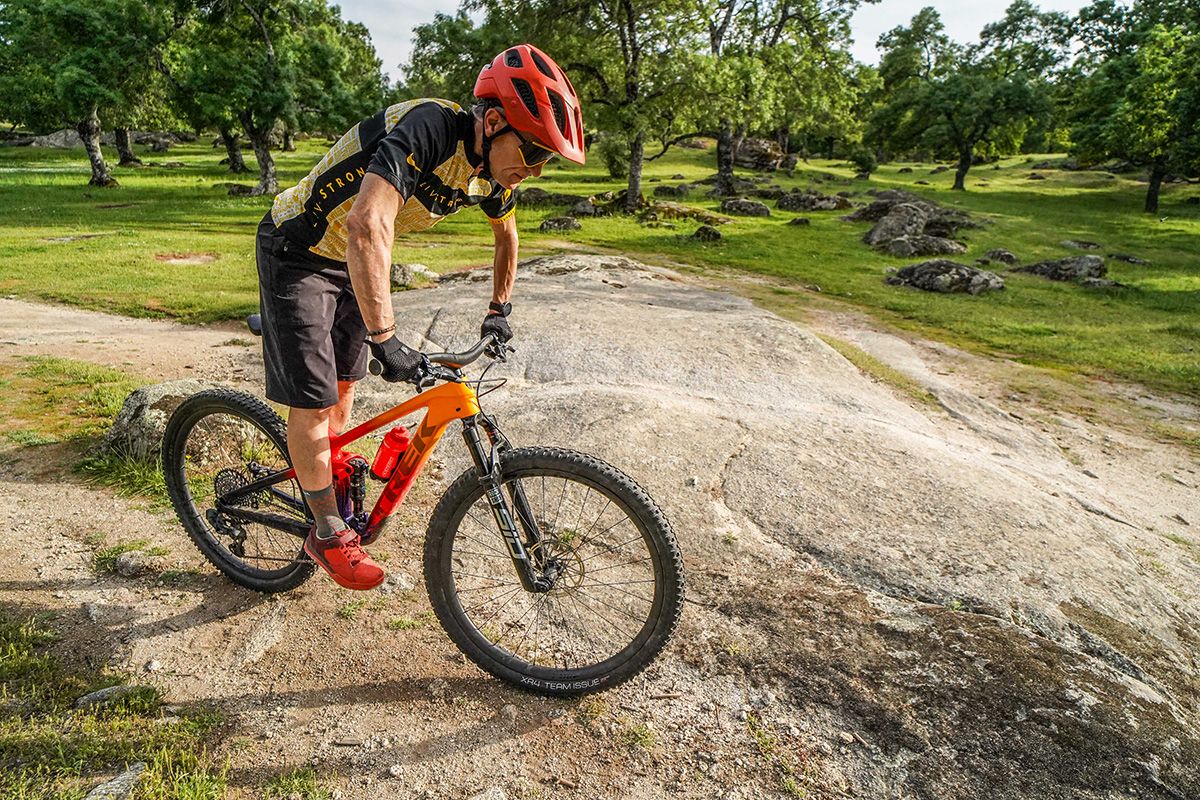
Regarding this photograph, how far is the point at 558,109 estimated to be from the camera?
3.58 metres

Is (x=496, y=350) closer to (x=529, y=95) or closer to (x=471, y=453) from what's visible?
(x=471, y=453)

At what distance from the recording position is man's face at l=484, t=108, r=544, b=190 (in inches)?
138

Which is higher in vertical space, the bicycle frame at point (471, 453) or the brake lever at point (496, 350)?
the brake lever at point (496, 350)

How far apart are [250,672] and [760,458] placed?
15.4 feet

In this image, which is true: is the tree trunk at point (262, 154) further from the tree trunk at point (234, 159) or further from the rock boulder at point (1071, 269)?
the rock boulder at point (1071, 269)

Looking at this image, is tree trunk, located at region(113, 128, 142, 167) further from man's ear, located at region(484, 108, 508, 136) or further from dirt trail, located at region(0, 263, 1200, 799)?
man's ear, located at region(484, 108, 508, 136)

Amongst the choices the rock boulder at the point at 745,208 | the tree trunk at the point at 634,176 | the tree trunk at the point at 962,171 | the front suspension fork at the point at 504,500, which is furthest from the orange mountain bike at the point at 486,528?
the tree trunk at the point at 962,171

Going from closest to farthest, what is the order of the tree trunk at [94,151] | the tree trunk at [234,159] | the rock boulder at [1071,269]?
the rock boulder at [1071,269] < the tree trunk at [94,151] < the tree trunk at [234,159]

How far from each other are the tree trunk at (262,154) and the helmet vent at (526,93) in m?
33.1

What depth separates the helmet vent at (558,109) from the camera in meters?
3.53

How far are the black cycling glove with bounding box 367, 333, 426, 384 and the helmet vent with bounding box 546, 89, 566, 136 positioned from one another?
1.51 m

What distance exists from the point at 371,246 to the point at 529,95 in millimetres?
1195

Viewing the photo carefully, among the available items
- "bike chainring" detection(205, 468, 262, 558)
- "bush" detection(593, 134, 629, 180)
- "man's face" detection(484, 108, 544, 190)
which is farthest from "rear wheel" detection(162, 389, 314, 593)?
"bush" detection(593, 134, 629, 180)

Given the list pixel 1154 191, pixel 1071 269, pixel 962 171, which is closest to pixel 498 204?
pixel 1071 269
